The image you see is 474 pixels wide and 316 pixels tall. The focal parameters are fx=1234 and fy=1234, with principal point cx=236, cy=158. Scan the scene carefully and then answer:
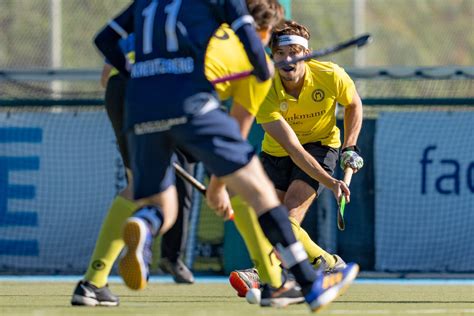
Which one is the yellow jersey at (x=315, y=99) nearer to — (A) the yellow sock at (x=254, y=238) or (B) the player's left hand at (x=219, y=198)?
(A) the yellow sock at (x=254, y=238)

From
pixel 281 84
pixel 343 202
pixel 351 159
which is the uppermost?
pixel 281 84

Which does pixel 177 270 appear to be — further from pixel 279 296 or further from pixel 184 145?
pixel 184 145

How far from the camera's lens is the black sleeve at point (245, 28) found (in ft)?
18.2

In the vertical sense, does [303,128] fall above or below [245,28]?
below

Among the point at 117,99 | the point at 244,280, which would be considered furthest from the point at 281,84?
the point at 244,280

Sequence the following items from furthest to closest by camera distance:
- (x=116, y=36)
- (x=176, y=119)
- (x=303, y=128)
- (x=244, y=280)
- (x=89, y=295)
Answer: (x=303, y=128) → (x=244, y=280) → (x=89, y=295) → (x=116, y=36) → (x=176, y=119)

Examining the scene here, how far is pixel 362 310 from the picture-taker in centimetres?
659

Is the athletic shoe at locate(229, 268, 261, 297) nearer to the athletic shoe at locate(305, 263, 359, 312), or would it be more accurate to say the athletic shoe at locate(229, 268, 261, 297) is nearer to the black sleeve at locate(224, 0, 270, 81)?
the athletic shoe at locate(305, 263, 359, 312)

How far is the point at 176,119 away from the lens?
5535 mm

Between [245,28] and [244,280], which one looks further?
[244,280]

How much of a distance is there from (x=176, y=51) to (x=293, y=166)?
7.71 feet

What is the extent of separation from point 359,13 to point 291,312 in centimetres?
935

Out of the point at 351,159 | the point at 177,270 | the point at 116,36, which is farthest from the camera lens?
the point at 177,270

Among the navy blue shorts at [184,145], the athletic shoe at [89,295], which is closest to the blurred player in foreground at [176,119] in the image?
the navy blue shorts at [184,145]
